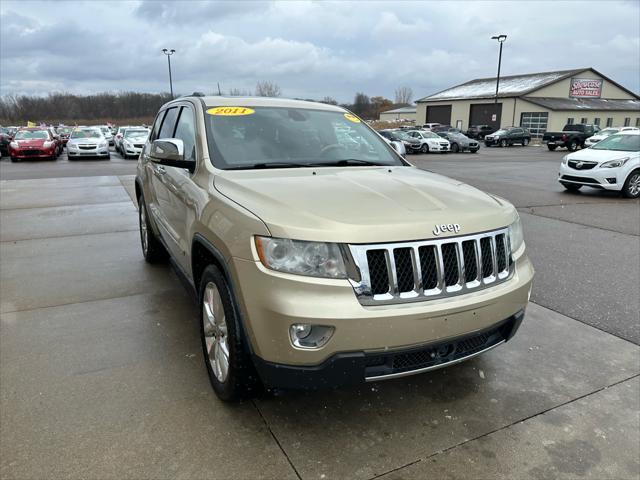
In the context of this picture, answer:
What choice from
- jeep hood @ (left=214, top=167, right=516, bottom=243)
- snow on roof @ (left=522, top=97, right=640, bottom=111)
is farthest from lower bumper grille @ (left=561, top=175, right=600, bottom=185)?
snow on roof @ (left=522, top=97, right=640, bottom=111)

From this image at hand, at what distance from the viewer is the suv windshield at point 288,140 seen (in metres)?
3.42

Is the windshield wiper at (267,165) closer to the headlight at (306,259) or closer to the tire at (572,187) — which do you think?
the headlight at (306,259)

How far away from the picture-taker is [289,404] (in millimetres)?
2920

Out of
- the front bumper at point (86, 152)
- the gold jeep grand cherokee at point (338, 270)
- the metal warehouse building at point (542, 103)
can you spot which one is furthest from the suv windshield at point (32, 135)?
the metal warehouse building at point (542, 103)

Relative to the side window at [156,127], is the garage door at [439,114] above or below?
below

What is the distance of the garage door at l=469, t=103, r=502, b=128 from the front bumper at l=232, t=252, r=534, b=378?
55940mm

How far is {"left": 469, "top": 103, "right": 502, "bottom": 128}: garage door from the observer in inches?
2114

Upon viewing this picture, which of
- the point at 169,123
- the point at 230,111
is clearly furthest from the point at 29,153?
the point at 230,111

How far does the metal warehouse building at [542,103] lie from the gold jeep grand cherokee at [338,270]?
52982 mm

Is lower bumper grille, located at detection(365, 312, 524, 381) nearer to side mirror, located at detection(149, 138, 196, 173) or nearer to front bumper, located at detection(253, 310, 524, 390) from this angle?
front bumper, located at detection(253, 310, 524, 390)

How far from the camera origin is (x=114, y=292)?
4.79 m

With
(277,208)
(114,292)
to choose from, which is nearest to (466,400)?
(277,208)

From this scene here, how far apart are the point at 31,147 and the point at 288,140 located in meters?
22.6

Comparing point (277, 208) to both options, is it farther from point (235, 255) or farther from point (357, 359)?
point (357, 359)
